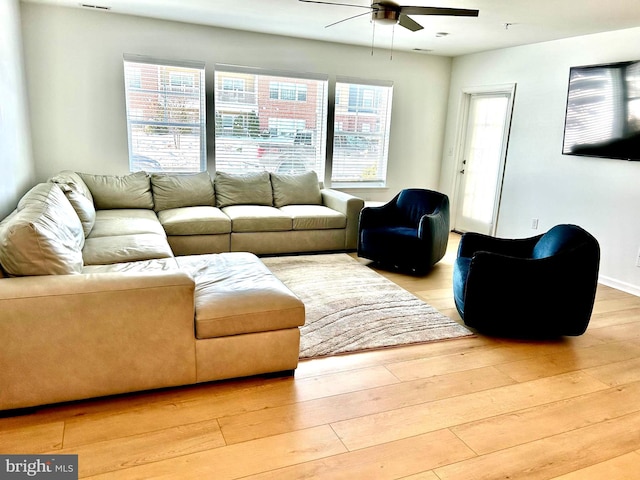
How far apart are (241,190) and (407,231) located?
6.21ft

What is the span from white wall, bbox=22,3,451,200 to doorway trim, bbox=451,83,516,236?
62.8 inches

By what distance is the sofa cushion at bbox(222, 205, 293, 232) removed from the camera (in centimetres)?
457

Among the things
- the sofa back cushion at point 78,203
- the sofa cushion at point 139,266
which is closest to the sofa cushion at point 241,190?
the sofa back cushion at point 78,203

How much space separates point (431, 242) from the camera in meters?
4.23

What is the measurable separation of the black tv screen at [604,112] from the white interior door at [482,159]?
35.3 inches

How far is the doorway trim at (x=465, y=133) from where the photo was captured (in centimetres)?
538

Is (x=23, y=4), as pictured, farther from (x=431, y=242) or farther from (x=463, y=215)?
(x=463, y=215)

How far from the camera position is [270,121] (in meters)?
5.50

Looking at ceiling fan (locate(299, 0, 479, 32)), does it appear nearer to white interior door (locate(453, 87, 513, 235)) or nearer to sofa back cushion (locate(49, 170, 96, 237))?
sofa back cushion (locate(49, 170, 96, 237))

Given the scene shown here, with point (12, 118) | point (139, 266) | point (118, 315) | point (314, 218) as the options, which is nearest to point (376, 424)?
point (118, 315)

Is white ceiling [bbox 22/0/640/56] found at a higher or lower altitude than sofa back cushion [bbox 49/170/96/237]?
higher

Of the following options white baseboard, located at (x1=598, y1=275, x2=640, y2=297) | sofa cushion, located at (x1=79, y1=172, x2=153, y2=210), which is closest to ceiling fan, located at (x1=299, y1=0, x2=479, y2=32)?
sofa cushion, located at (x1=79, y1=172, x2=153, y2=210)

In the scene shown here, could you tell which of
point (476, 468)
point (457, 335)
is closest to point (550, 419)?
point (476, 468)

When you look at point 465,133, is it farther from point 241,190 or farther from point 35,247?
point 35,247
